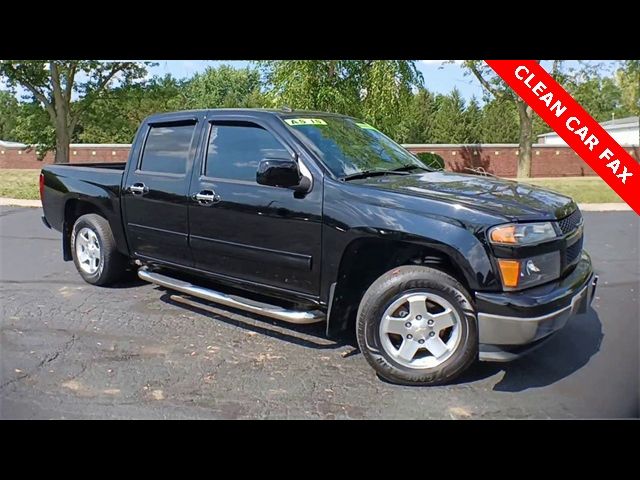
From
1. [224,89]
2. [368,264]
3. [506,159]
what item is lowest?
[368,264]

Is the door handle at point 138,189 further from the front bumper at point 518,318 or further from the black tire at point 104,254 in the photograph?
the front bumper at point 518,318

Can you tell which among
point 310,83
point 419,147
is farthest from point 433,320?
point 419,147

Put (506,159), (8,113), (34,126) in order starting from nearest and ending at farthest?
1. (34,126)
2. (8,113)
3. (506,159)

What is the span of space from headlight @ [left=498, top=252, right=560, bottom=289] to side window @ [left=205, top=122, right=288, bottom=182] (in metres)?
1.90

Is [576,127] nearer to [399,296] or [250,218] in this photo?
[399,296]

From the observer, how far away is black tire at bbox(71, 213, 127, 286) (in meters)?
5.46

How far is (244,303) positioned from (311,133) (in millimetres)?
1497

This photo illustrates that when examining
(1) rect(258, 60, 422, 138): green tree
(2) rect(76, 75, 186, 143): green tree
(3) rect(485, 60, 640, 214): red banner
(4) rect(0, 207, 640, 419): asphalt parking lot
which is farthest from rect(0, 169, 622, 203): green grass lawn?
(4) rect(0, 207, 640, 419): asphalt parking lot

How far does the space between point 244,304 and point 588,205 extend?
39.2ft

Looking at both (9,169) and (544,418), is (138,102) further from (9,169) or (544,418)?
(544,418)

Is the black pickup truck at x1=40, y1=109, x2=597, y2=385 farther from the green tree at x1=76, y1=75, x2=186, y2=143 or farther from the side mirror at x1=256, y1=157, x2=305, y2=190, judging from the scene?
the green tree at x1=76, y1=75, x2=186, y2=143

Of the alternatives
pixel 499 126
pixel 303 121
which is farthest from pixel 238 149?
pixel 499 126

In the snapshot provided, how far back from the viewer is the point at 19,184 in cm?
1691

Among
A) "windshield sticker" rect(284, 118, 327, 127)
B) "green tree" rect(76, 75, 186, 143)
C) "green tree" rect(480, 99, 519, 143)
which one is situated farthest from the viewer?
"green tree" rect(480, 99, 519, 143)
